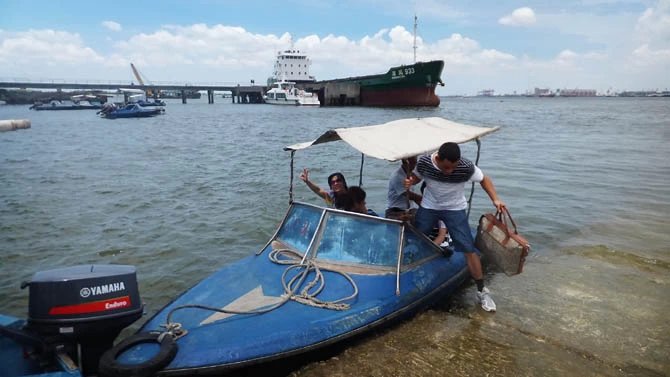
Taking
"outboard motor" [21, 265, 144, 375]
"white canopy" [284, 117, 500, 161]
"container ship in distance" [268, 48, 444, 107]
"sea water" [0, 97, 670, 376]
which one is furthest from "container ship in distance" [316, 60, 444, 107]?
"outboard motor" [21, 265, 144, 375]

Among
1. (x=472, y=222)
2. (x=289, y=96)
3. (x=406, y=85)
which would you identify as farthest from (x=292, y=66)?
(x=472, y=222)

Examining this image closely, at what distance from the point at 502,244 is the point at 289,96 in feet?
240

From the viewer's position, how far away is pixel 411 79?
59.2 meters

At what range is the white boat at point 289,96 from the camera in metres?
73.7

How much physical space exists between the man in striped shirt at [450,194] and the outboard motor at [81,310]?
3.43 m

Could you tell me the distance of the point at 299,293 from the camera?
518 centimetres

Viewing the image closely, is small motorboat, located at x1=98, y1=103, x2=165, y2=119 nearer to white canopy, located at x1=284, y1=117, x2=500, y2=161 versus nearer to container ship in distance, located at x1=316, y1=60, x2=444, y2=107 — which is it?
container ship in distance, located at x1=316, y1=60, x2=444, y2=107

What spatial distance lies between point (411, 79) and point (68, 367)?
5903 cm

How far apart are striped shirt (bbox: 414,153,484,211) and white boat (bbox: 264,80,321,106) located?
68.9 meters

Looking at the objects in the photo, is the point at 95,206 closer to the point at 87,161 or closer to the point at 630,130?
the point at 87,161

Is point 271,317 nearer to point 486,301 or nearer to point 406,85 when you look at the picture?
point 486,301

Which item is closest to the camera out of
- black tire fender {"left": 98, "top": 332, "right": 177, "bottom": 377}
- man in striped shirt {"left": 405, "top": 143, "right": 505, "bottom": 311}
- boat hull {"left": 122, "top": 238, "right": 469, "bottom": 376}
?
black tire fender {"left": 98, "top": 332, "right": 177, "bottom": 377}

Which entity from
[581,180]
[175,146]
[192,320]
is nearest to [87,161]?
[175,146]

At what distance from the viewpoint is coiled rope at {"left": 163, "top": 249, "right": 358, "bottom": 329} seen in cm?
471
